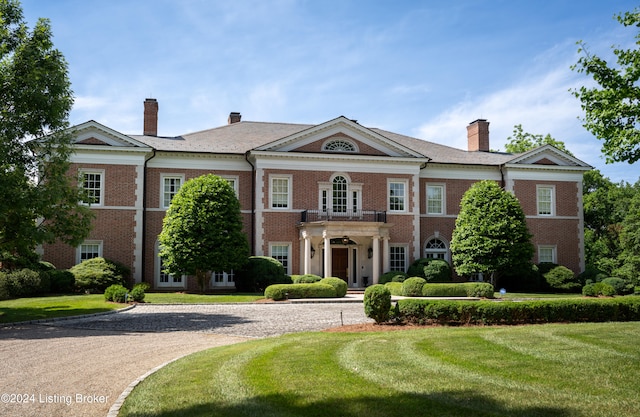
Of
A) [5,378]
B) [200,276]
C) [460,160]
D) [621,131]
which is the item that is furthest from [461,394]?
[460,160]

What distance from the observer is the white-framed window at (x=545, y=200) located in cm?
3581

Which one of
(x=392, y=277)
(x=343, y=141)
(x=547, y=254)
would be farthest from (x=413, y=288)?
(x=547, y=254)

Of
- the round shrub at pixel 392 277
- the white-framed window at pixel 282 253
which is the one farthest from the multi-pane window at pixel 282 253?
the round shrub at pixel 392 277

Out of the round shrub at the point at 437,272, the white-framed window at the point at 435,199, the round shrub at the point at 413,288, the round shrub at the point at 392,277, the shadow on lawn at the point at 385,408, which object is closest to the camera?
the shadow on lawn at the point at 385,408

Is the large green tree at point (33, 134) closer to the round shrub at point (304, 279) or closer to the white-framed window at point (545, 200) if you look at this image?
the round shrub at point (304, 279)

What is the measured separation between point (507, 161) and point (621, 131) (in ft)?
56.1

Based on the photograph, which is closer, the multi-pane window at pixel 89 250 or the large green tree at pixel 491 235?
the multi-pane window at pixel 89 250

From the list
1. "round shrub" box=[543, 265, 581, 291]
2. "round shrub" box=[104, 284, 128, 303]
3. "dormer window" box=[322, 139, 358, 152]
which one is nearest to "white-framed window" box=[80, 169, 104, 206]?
"round shrub" box=[104, 284, 128, 303]

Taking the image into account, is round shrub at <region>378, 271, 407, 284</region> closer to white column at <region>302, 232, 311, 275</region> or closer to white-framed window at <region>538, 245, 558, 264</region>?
white column at <region>302, 232, 311, 275</region>

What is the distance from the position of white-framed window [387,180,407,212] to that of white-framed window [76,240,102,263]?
1589cm

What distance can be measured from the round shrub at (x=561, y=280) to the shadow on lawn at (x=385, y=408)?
27139mm

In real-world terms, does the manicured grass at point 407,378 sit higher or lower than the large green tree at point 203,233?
lower

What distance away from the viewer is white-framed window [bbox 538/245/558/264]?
116 feet

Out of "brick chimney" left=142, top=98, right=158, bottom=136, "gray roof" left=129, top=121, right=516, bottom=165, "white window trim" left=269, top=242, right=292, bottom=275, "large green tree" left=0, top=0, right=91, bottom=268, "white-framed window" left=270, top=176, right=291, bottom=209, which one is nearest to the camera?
"large green tree" left=0, top=0, right=91, bottom=268
